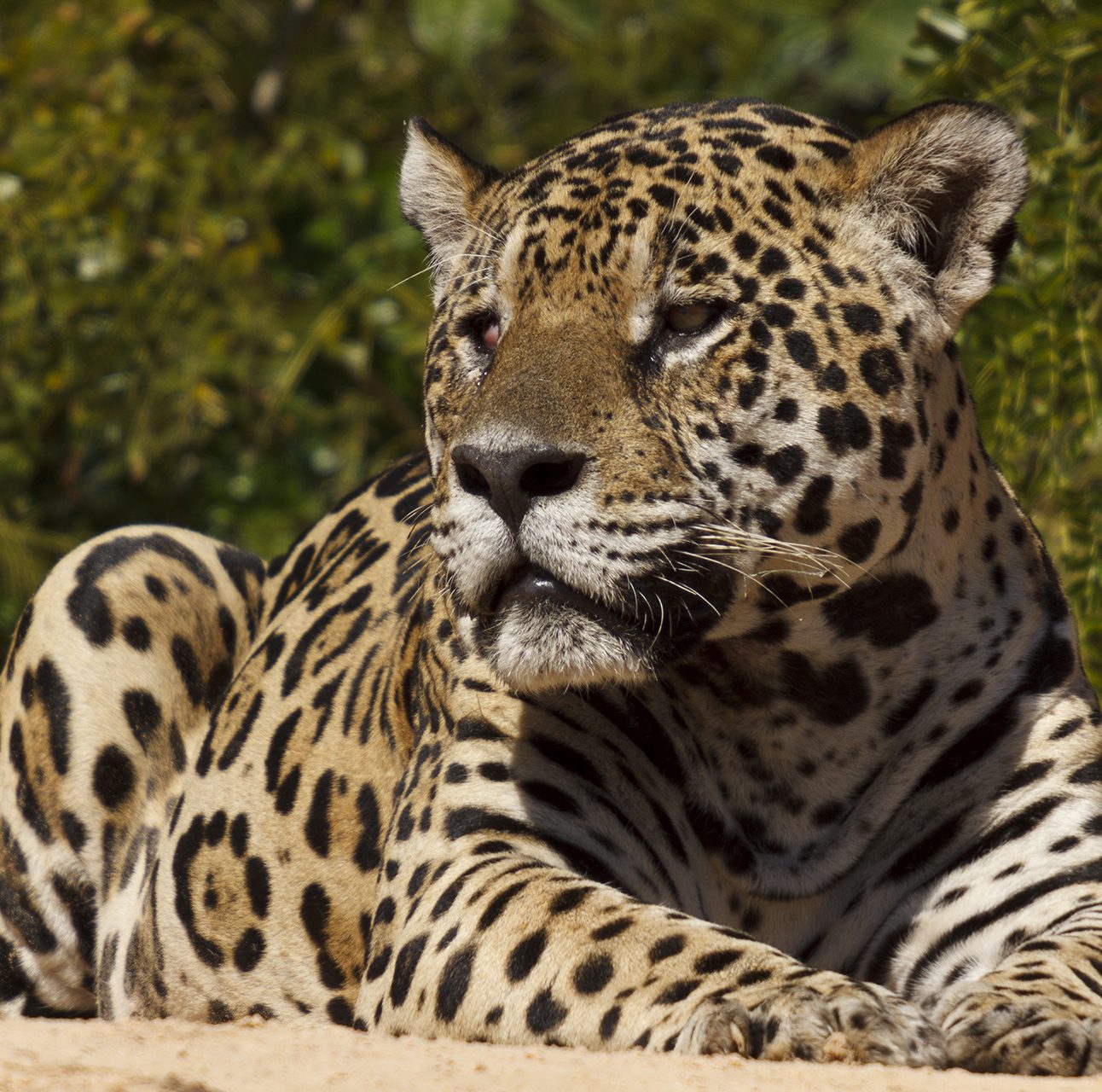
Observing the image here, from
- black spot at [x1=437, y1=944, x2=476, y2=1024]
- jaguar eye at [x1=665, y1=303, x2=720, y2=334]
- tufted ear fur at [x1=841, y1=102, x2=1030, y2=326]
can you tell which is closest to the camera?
black spot at [x1=437, y1=944, x2=476, y2=1024]

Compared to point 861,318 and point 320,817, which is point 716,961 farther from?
point 320,817

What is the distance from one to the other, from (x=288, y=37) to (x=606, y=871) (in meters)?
8.97

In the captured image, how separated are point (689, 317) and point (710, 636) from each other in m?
0.73

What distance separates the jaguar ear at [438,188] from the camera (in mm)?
5237

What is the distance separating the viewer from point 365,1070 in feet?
Result: 10.6

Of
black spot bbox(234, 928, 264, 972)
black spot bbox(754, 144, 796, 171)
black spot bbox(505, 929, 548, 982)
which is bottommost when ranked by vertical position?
black spot bbox(234, 928, 264, 972)

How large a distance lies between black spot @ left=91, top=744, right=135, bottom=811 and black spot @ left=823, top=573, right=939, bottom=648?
2687 mm

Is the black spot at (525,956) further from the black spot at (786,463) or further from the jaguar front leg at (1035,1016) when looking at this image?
the black spot at (786,463)

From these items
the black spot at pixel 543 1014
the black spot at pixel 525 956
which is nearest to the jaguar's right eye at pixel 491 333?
the black spot at pixel 525 956

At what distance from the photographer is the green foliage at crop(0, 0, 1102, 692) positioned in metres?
10.1

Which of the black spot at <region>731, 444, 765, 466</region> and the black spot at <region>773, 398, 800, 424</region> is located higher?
the black spot at <region>773, 398, 800, 424</region>

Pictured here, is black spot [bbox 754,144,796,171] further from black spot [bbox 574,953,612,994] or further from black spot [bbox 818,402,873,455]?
black spot [bbox 574,953,612,994]

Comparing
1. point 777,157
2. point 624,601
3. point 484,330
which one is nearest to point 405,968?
point 624,601

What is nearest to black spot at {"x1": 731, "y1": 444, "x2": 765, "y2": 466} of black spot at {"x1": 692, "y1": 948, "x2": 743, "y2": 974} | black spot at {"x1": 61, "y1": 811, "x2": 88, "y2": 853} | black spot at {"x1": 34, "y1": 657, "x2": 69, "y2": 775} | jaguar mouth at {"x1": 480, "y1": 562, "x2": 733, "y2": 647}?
jaguar mouth at {"x1": 480, "y1": 562, "x2": 733, "y2": 647}
